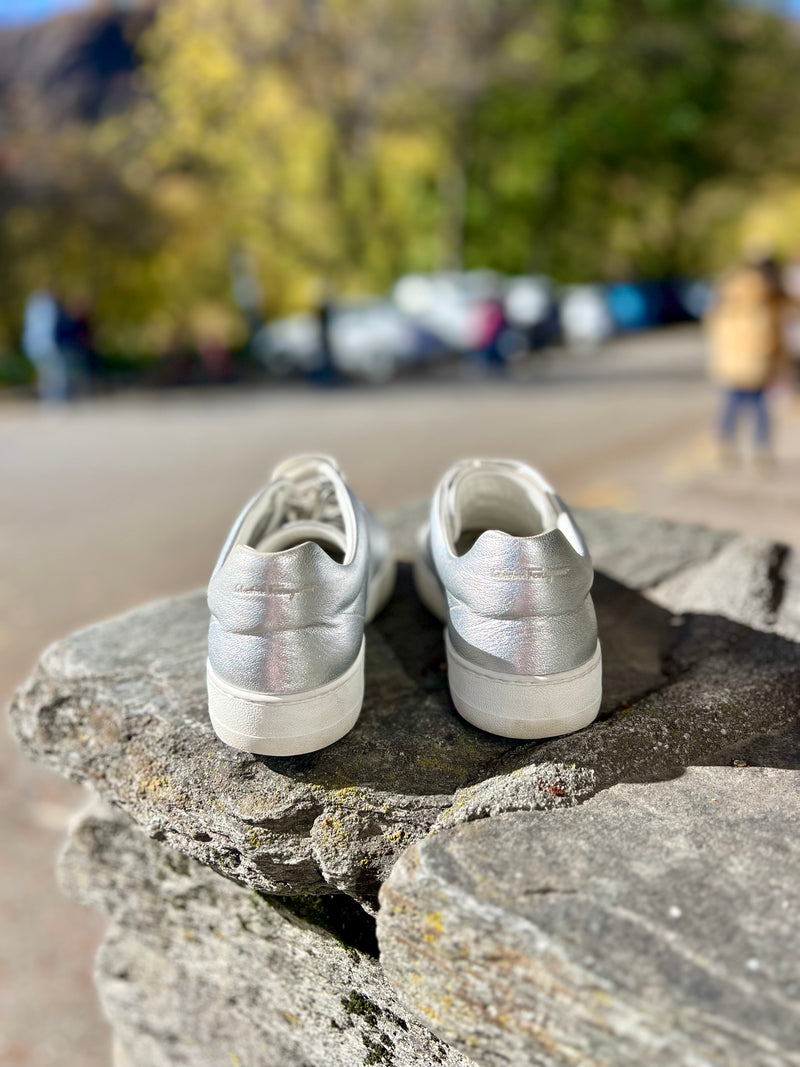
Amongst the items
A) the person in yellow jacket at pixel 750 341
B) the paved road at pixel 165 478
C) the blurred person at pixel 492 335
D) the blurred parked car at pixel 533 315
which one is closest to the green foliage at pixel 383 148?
the paved road at pixel 165 478

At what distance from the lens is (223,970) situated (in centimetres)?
220

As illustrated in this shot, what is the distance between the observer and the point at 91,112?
66.8 metres

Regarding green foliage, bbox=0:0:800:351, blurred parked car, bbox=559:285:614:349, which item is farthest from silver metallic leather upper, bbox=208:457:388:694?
blurred parked car, bbox=559:285:614:349

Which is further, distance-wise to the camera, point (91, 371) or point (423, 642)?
point (91, 371)

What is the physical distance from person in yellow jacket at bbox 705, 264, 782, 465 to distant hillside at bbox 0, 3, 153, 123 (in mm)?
67447

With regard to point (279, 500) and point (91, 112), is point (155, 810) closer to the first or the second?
point (279, 500)

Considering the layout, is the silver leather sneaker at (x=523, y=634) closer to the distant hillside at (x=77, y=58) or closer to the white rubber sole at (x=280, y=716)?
the white rubber sole at (x=280, y=716)

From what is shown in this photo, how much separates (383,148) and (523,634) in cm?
2315

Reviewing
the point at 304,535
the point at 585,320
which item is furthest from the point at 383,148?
the point at 304,535

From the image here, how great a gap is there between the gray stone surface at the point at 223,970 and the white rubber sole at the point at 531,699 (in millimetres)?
508

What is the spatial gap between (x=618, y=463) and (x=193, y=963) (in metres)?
6.37

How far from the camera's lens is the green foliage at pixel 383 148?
16.6 metres

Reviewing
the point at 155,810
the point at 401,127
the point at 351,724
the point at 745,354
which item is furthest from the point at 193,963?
the point at 401,127

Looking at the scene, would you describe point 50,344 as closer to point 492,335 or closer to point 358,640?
point 492,335
